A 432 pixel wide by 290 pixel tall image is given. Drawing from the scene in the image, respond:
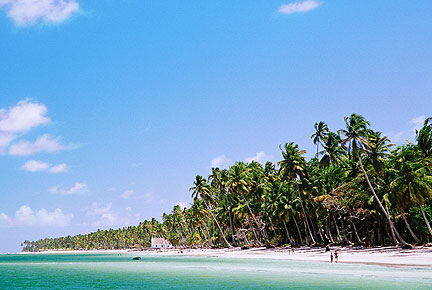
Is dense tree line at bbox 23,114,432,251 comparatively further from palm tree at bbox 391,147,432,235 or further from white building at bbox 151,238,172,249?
white building at bbox 151,238,172,249

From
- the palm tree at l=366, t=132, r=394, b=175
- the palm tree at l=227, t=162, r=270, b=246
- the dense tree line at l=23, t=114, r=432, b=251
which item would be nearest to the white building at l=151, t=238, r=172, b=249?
the dense tree line at l=23, t=114, r=432, b=251

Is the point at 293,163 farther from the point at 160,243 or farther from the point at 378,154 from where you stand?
the point at 160,243

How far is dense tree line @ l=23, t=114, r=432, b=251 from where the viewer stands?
1761 inches

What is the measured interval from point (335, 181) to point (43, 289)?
45281 mm

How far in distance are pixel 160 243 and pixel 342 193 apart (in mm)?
131039

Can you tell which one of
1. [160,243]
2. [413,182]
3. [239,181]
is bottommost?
[160,243]

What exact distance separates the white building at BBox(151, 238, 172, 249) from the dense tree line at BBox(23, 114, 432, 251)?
71.9m

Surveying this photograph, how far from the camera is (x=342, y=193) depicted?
171ft

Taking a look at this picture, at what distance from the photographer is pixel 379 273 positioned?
2855 centimetres

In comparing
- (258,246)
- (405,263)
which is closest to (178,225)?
(258,246)

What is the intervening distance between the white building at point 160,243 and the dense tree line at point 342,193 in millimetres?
71855

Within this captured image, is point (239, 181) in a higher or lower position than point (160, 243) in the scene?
higher

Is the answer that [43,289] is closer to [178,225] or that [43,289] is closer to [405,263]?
[405,263]

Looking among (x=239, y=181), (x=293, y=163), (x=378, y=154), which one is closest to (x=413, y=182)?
(x=378, y=154)
